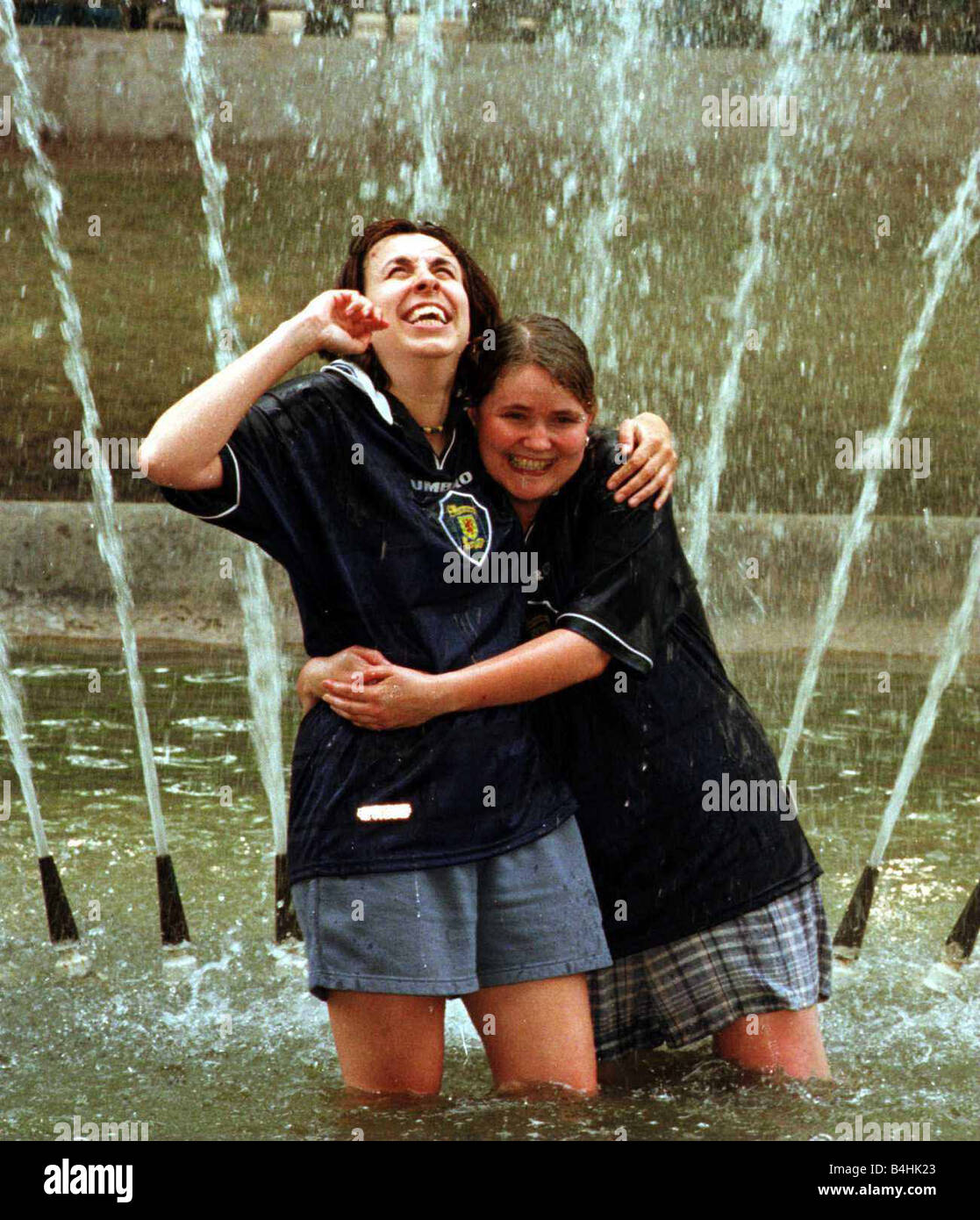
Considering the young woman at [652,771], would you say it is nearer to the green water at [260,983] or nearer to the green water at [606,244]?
the green water at [260,983]

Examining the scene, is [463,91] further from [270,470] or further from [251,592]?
[270,470]

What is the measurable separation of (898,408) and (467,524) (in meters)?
7.13

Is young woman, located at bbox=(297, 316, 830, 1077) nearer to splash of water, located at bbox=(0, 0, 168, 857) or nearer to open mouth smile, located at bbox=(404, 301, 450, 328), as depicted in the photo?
open mouth smile, located at bbox=(404, 301, 450, 328)

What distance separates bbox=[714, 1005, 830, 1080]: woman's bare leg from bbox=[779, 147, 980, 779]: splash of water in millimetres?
2193

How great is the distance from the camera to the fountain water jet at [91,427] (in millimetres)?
3402

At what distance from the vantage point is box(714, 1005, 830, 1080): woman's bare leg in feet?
7.79

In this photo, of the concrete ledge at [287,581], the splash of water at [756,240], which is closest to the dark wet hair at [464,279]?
the splash of water at [756,240]

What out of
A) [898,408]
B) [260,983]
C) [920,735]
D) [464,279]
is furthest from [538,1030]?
[898,408]

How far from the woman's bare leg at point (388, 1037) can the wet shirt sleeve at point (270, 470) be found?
59 centimetres

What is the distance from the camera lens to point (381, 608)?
215 cm

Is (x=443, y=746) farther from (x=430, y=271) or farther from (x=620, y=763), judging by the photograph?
(x=430, y=271)

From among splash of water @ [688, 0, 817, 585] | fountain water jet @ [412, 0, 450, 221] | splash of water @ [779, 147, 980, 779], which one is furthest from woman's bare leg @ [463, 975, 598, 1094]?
fountain water jet @ [412, 0, 450, 221]

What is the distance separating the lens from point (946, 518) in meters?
7.55
